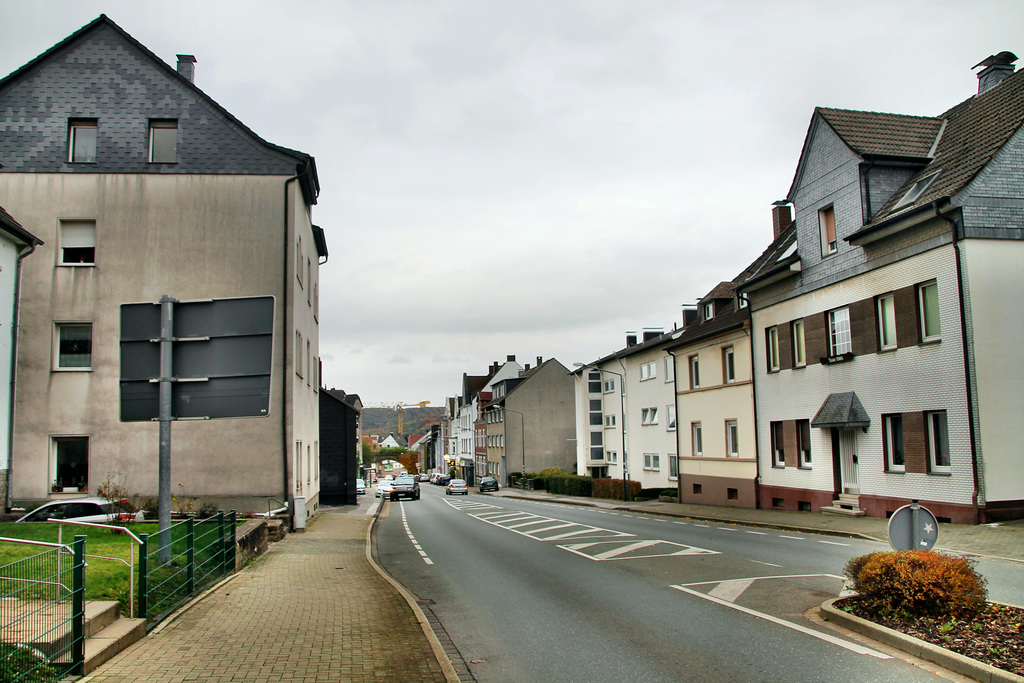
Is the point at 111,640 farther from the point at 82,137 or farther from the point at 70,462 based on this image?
the point at 82,137

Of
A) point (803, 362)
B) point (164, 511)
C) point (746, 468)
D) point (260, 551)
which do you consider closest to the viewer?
point (164, 511)

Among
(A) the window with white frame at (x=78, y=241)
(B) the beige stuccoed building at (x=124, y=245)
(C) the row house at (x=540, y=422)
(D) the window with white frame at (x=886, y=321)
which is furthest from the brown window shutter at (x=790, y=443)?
(C) the row house at (x=540, y=422)

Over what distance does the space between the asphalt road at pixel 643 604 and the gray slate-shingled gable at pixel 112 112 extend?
1254cm

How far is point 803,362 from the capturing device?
25.2 meters

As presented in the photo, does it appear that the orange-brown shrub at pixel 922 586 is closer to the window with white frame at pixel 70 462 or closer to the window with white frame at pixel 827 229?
the window with white frame at pixel 827 229

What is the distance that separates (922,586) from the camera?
7945mm

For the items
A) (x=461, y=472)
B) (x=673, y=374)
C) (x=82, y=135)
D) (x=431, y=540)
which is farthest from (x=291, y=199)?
(x=461, y=472)

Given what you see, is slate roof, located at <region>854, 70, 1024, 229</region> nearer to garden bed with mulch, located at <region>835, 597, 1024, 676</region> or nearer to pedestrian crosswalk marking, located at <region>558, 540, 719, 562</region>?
pedestrian crosswalk marking, located at <region>558, 540, 719, 562</region>

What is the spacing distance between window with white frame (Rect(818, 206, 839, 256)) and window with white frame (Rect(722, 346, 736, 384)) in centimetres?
736

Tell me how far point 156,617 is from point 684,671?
18.3ft

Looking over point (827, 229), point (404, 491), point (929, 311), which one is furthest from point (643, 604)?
point (404, 491)

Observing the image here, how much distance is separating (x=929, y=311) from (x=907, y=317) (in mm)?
567

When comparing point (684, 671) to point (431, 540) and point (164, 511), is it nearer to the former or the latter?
point (164, 511)

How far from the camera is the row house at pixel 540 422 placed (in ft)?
239
